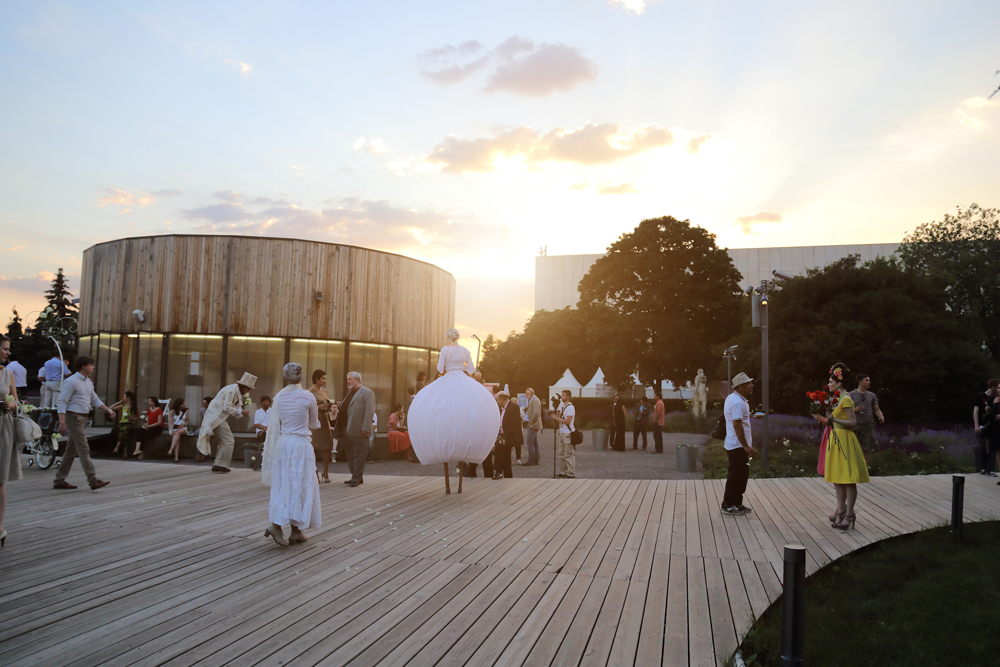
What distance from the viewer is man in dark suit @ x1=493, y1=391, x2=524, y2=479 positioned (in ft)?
36.8

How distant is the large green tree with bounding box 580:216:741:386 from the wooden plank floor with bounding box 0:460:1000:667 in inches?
944

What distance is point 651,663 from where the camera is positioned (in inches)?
132

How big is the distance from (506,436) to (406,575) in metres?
6.84

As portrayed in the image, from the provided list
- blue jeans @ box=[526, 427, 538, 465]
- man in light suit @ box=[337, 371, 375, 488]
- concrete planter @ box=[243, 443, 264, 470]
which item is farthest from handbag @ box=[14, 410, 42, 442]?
blue jeans @ box=[526, 427, 538, 465]

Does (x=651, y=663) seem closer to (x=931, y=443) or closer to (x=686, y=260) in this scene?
(x=931, y=443)

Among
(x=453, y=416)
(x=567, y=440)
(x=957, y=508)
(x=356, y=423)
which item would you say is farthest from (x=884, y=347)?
(x=356, y=423)

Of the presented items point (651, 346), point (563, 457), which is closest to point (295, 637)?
point (563, 457)

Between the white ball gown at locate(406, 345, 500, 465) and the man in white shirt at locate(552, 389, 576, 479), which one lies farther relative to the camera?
the man in white shirt at locate(552, 389, 576, 479)

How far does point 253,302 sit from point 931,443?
22098 mm

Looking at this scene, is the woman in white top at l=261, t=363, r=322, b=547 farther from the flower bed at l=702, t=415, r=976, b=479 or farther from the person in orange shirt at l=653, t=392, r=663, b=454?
the person in orange shirt at l=653, t=392, r=663, b=454

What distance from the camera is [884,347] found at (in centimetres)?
2448

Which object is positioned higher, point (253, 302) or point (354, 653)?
point (253, 302)

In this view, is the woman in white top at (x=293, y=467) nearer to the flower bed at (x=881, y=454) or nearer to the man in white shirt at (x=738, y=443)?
the man in white shirt at (x=738, y=443)

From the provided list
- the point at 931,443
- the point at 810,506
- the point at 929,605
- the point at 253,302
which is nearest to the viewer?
the point at 929,605
